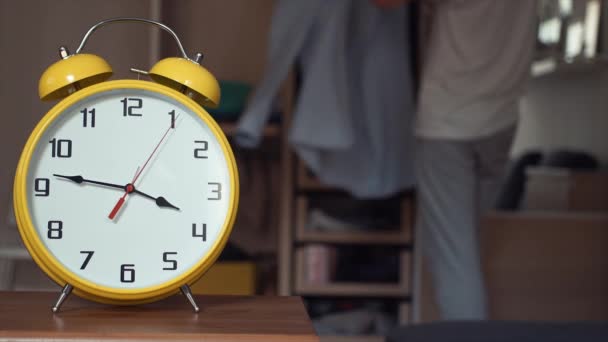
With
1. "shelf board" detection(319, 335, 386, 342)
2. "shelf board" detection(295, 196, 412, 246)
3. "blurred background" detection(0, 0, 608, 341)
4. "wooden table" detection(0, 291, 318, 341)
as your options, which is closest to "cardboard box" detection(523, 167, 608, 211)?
"blurred background" detection(0, 0, 608, 341)

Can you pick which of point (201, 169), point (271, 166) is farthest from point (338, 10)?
point (201, 169)

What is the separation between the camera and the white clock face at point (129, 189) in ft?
2.37

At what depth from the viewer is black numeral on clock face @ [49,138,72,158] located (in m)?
0.73

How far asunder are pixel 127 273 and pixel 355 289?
200 cm

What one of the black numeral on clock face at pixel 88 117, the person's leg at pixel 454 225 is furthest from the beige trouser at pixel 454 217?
the black numeral on clock face at pixel 88 117

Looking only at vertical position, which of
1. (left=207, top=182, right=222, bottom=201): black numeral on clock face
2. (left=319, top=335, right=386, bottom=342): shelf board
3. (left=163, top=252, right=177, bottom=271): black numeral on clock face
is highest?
(left=207, top=182, right=222, bottom=201): black numeral on clock face

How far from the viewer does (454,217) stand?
87.0 inches

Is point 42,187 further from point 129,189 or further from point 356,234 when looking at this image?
point 356,234

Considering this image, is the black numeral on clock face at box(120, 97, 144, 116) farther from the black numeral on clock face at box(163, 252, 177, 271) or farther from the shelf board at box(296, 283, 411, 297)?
the shelf board at box(296, 283, 411, 297)

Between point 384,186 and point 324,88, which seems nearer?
point 324,88

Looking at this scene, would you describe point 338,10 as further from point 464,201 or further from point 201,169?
point 201,169

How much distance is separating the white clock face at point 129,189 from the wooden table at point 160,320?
0.03 meters

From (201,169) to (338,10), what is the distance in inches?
69.3

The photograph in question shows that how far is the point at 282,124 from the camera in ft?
8.77
